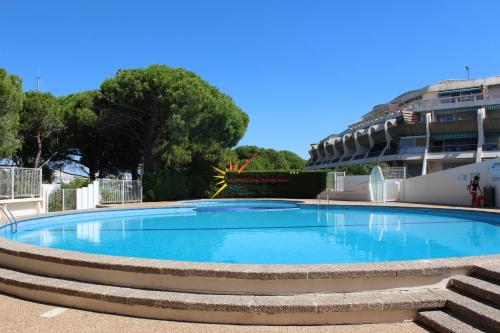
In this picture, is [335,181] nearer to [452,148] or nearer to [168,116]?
[168,116]

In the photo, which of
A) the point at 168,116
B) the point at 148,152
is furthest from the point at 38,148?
the point at 168,116

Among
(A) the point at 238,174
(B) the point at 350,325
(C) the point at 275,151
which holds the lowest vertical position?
(B) the point at 350,325

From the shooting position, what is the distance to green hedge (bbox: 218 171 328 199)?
2736cm

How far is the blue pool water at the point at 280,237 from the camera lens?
8.23 metres

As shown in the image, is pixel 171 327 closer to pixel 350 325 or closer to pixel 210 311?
pixel 210 311

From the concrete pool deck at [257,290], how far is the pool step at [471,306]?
0.32 ft

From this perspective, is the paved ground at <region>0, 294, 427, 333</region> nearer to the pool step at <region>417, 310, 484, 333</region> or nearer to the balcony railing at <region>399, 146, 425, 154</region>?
the pool step at <region>417, 310, 484, 333</region>

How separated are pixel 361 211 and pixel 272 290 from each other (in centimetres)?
1465

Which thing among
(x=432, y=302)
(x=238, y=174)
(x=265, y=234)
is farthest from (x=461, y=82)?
(x=432, y=302)

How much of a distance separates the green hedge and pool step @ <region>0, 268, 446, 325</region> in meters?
22.5

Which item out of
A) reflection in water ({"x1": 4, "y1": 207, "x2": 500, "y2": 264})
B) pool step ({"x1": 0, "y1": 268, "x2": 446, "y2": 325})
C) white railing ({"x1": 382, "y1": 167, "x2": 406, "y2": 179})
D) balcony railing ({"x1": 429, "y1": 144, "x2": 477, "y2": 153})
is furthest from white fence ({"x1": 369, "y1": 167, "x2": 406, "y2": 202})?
balcony railing ({"x1": 429, "y1": 144, "x2": 477, "y2": 153})

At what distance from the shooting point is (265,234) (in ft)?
37.4

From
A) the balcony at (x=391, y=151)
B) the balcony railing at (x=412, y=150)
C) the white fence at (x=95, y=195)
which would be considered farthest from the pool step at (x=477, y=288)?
the balcony at (x=391, y=151)

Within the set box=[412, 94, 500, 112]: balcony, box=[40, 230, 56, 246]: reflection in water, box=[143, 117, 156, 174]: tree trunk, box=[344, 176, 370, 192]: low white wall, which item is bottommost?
box=[40, 230, 56, 246]: reflection in water
